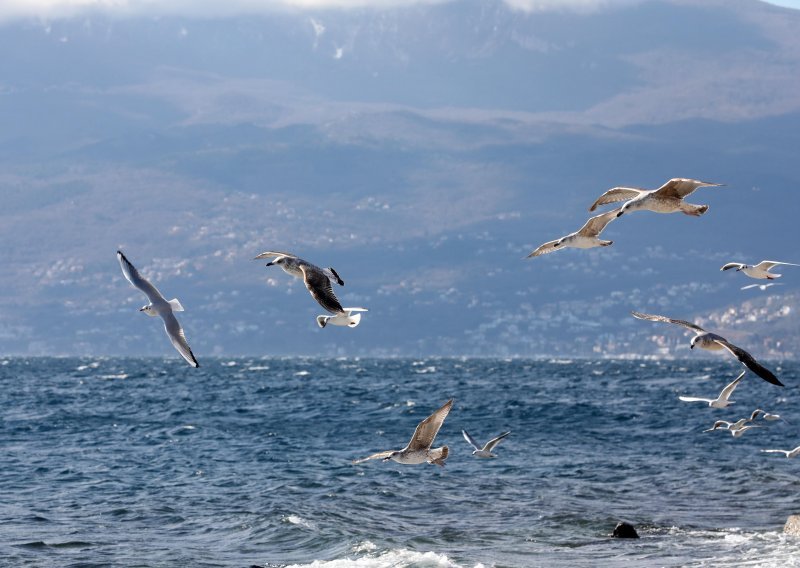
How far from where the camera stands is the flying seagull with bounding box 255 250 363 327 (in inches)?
634

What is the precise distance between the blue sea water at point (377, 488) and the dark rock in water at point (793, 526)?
1.35ft

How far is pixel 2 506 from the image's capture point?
2977cm

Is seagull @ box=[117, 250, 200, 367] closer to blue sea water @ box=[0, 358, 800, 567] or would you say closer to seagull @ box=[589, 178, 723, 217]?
seagull @ box=[589, 178, 723, 217]

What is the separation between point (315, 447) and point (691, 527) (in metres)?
18.1

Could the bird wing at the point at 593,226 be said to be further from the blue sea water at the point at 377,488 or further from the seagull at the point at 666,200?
the blue sea water at the point at 377,488

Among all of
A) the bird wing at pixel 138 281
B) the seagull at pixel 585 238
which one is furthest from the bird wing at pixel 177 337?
the seagull at pixel 585 238

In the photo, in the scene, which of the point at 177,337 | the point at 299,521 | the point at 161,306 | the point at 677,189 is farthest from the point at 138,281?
the point at 299,521

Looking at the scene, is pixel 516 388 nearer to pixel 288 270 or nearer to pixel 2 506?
pixel 2 506

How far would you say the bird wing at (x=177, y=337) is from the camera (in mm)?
15934

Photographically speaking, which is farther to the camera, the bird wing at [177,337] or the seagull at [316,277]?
the seagull at [316,277]

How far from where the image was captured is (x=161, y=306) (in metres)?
17.9

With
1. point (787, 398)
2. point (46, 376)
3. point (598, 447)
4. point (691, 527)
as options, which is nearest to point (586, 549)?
point (691, 527)

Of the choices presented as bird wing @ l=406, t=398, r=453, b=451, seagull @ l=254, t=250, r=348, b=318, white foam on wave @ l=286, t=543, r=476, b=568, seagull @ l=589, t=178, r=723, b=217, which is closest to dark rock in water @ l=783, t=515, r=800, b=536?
white foam on wave @ l=286, t=543, r=476, b=568

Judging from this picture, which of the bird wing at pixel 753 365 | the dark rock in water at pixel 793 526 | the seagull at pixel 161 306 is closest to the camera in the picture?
the bird wing at pixel 753 365
